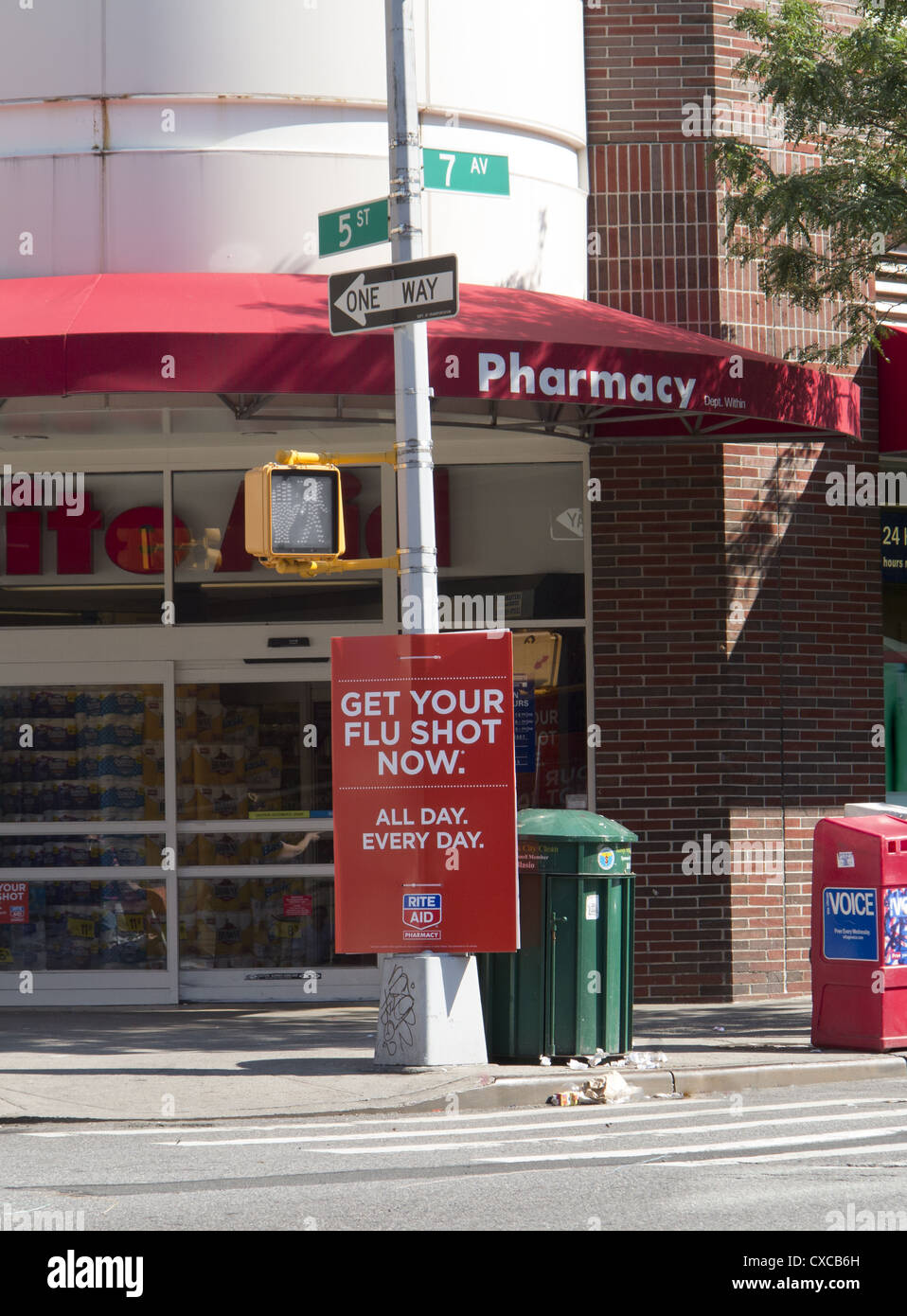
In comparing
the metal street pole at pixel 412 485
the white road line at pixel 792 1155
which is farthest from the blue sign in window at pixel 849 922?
the white road line at pixel 792 1155

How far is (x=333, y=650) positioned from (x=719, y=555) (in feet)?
14.2

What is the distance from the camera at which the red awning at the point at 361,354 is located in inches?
404

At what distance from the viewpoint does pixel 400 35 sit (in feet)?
31.4

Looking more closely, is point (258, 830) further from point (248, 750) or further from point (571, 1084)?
point (571, 1084)

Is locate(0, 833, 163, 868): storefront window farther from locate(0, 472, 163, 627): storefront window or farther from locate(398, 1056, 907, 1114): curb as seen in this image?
locate(398, 1056, 907, 1114): curb

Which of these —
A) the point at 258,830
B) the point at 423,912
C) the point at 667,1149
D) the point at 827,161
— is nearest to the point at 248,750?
the point at 258,830

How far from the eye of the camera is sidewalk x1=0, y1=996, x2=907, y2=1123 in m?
8.66

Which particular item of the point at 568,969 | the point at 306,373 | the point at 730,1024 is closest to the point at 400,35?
the point at 306,373

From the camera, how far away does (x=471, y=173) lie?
32.6 feet

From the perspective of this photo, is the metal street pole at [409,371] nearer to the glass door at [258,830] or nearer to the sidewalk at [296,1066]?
the sidewalk at [296,1066]

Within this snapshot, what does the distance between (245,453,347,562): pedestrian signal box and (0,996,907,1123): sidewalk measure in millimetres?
2788

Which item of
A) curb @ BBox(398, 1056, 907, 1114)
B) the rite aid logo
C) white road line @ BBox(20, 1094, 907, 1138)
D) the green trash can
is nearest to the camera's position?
white road line @ BBox(20, 1094, 907, 1138)

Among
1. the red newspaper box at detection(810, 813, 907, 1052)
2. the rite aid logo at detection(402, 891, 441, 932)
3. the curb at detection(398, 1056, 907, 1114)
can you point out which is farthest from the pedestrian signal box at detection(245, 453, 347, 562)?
the red newspaper box at detection(810, 813, 907, 1052)
